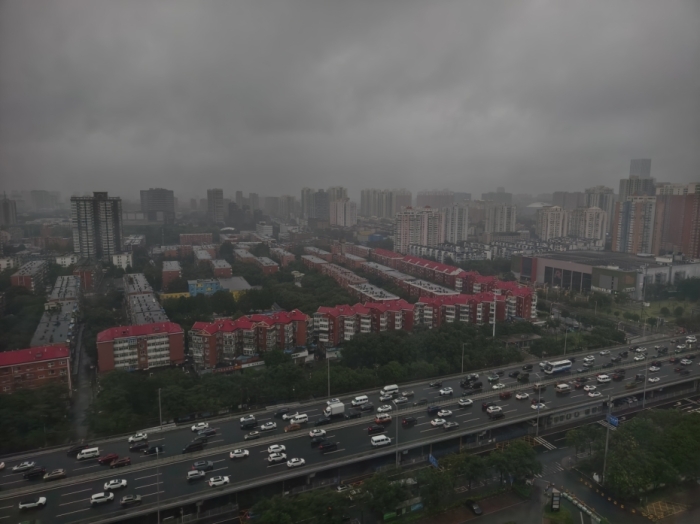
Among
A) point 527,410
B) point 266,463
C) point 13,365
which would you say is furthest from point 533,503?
→ point 13,365

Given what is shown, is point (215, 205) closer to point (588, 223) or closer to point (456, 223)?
point (456, 223)

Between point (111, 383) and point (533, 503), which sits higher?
point (111, 383)

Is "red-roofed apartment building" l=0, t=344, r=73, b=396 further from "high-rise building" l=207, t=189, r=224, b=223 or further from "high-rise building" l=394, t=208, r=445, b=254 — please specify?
"high-rise building" l=207, t=189, r=224, b=223

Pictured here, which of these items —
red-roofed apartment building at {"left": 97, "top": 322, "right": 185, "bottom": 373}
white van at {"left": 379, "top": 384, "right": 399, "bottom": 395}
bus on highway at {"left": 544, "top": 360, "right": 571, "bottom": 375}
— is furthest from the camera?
red-roofed apartment building at {"left": 97, "top": 322, "right": 185, "bottom": 373}

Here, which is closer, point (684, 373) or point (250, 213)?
point (684, 373)

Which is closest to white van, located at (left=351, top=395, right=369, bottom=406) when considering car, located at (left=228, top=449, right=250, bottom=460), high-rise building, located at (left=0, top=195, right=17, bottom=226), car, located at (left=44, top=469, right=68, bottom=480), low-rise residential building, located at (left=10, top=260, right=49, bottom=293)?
car, located at (left=228, top=449, right=250, bottom=460)

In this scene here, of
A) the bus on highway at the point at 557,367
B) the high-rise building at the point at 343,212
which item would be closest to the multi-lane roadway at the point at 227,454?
the bus on highway at the point at 557,367

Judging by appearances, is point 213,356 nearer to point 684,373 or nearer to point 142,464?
point 142,464

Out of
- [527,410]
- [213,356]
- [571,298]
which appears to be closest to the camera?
[527,410]
